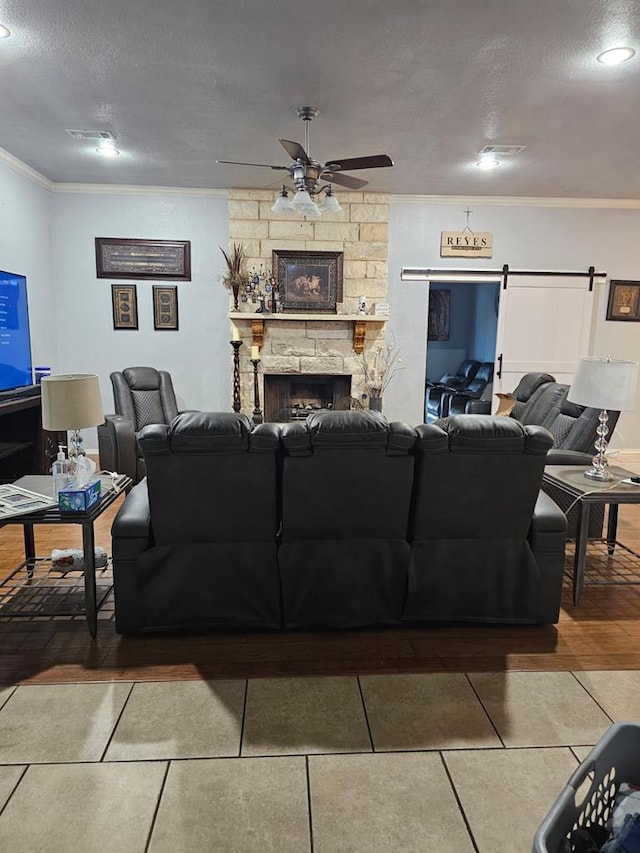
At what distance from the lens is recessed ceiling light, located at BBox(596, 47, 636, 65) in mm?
2852

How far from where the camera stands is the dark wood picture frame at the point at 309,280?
6.08 meters

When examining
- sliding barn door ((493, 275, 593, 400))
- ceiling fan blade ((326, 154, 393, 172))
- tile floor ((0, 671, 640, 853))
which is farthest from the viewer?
sliding barn door ((493, 275, 593, 400))

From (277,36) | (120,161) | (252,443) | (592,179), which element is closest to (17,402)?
(120,161)

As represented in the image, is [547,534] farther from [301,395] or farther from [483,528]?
[301,395]

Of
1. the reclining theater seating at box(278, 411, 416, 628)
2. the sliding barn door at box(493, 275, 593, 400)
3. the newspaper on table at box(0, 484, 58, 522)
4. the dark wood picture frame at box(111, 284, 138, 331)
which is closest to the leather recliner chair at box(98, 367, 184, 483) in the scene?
the dark wood picture frame at box(111, 284, 138, 331)

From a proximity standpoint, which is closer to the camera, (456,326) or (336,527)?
(336,527)

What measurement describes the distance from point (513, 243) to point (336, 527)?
4879mm

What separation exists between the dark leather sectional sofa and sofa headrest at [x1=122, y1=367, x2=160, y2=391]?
9.74ft

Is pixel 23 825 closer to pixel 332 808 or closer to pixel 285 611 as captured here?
pixel 332 808

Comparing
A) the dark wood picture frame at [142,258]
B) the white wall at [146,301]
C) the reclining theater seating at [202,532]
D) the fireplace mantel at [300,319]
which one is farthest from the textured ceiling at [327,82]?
the reclining theater seating at [202,532]

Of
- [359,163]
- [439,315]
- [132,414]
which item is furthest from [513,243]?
[132,414]

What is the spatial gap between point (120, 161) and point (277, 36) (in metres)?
2.70

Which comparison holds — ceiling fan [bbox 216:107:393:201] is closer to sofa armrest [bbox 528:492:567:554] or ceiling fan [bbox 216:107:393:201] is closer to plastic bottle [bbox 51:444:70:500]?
plastic bottle [bbox 51:444:70:500]

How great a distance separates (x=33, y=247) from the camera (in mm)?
5430
